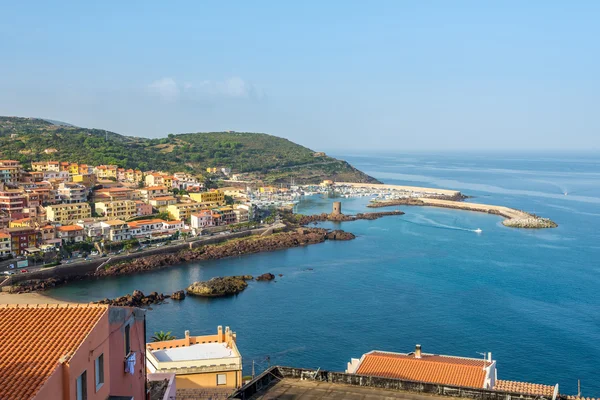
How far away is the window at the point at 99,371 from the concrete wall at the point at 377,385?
107 centimetres

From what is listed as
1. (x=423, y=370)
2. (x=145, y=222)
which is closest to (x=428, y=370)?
(x=423, y=370)

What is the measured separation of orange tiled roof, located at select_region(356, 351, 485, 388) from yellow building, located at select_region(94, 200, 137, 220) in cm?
2490

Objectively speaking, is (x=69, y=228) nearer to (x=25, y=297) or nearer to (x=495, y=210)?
(x=25, y=297)

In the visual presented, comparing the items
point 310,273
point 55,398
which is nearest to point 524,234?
point 310,273

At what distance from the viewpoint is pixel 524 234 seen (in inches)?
1325

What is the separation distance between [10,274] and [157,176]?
19838 millimetres

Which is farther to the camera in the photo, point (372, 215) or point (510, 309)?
point (372, 215)

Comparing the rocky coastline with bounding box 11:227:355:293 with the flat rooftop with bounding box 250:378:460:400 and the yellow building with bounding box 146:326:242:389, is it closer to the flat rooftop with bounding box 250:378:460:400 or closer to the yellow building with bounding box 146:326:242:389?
the yellow building with bounding box 146:326:242:389

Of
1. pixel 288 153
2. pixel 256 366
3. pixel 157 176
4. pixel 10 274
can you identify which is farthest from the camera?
pixel 288 153

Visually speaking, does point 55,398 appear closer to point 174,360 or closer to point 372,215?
point 174,360

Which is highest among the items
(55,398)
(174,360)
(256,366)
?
(55,398)

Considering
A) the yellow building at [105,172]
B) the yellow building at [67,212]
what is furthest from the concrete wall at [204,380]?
the yellow building at [105,172]

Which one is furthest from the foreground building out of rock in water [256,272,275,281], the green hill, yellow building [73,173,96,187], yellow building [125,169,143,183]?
the green hill

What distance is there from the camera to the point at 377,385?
4.61 meters
